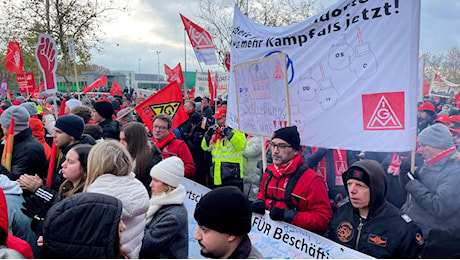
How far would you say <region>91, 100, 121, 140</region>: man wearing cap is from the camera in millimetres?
5805

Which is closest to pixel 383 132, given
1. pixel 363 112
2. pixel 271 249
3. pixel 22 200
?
pixel 363 112

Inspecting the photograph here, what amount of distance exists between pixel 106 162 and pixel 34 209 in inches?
29.2

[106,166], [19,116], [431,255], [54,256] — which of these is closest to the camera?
[54,256]

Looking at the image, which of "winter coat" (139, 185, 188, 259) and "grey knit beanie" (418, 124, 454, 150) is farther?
"grey knit beanie" (418, 124, 454, 150)

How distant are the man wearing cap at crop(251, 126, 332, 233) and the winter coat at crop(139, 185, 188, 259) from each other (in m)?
0.86

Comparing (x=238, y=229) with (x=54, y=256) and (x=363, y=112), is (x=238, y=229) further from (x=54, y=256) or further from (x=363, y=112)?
(x=363, y=112)

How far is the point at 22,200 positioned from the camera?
2.94 meters

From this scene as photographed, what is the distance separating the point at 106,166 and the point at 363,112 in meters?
2.27

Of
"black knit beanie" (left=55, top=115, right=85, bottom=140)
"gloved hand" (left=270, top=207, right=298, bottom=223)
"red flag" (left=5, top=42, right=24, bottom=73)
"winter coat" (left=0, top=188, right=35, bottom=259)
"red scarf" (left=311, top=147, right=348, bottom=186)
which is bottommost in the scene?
"gloved hand" (left=270, top=207, right=298, bottom=223)

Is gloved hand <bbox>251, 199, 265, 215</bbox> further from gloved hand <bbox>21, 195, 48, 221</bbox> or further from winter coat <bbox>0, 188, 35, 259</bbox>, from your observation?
winter coat <bbox>0, 188, 35, 259</bbox>

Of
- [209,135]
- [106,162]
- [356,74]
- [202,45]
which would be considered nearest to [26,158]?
[106,162]

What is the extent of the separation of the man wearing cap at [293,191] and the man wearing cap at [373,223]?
25cm

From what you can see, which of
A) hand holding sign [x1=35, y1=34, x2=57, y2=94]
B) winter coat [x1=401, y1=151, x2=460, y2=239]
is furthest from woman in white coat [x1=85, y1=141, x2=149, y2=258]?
hand holding sign [x1=35, y1=34, x2=57, y2=94]

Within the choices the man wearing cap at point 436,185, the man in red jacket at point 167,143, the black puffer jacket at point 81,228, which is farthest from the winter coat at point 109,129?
the man wearing cap at point 436,185
